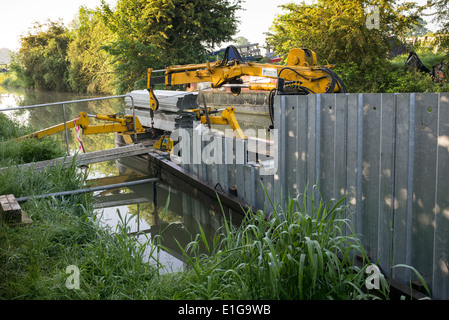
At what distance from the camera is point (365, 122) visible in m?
4.10

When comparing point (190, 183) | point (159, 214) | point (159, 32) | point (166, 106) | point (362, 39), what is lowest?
point (159, 214)

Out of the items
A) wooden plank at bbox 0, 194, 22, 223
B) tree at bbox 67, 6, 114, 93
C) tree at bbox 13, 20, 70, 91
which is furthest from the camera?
tree at bbox 13, 20, 70, 91

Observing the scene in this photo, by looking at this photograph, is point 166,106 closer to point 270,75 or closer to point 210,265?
point 270,75

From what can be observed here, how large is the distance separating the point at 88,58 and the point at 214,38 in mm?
17439

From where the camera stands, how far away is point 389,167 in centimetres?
392

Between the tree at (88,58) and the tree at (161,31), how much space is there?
1081 cm

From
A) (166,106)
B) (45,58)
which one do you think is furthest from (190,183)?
(45,58)

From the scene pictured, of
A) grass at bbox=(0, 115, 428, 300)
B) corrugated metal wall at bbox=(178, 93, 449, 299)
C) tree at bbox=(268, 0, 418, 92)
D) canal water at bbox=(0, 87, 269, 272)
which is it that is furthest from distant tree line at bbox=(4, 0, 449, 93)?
grass at bbox=(0, 115, 428, 300)

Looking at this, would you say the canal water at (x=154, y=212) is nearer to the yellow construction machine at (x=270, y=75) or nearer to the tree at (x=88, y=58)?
the yellow construction machine at (x=270, y=75)

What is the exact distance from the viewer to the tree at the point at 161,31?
81.7 ft

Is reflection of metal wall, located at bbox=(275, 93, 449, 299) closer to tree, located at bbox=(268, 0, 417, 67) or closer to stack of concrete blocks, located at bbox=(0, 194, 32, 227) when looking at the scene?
stack of concrete blocks, located at bbox=(0, 194, 32, 227)

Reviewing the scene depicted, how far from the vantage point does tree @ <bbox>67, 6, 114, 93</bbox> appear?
128ft

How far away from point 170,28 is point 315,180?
22.9 m
